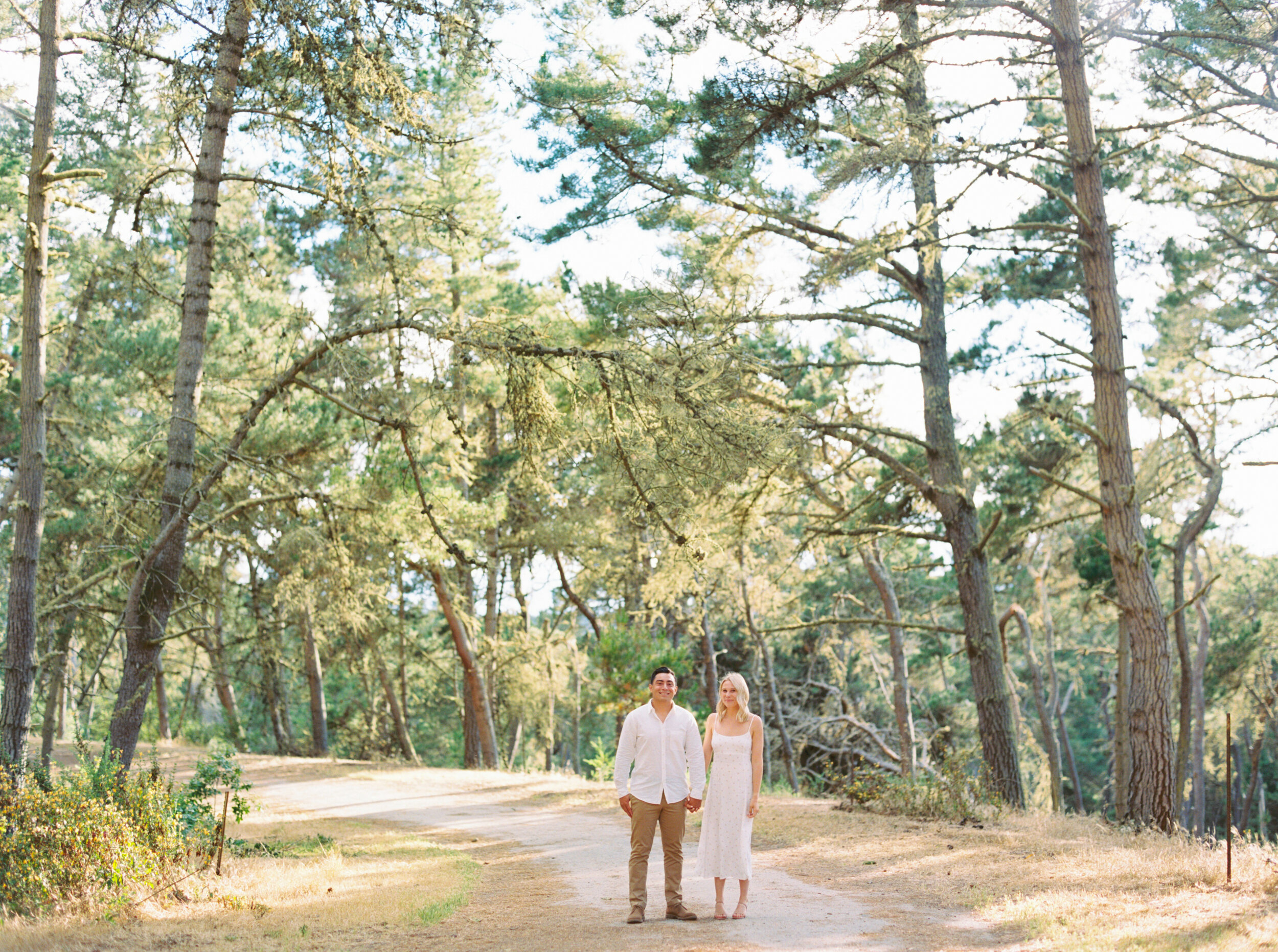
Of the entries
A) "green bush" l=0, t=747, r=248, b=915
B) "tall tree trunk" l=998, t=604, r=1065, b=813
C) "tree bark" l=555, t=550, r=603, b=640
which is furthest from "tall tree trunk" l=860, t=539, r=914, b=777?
"green bush" l=0, t=747, r=248, b=915

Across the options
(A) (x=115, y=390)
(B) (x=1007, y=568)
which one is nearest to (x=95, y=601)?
(A) (x=115, y=390)

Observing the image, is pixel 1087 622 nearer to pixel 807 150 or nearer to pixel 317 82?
pixel 807 150

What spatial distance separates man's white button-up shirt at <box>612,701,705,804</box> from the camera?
677cm

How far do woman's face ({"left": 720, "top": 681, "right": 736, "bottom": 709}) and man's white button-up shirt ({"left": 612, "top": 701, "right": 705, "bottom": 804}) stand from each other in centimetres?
26

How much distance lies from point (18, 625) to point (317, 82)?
18.4 ft

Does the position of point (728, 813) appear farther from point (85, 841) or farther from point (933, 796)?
point (933, 796)

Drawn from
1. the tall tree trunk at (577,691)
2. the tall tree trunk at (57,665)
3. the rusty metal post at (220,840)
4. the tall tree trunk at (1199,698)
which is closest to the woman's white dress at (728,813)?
the rusty metal post at (220,840)

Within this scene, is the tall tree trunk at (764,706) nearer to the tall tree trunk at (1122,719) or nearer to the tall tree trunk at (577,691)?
the tall tree trunk at (577,691)

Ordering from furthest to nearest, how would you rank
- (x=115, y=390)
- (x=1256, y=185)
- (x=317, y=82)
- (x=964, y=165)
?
(x=115, y=390)
(x=1256, y=185)
(x=964, y=165)
(x=317, y=82)

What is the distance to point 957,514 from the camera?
13.9m

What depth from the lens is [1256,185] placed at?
52.5ft

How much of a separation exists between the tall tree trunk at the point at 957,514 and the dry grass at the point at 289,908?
23.3 feet

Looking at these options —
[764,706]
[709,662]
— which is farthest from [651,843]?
[764,706]

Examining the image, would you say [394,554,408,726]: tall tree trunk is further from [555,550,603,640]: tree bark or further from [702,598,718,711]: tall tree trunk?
[702,598,718,711]: tall tree trunk
